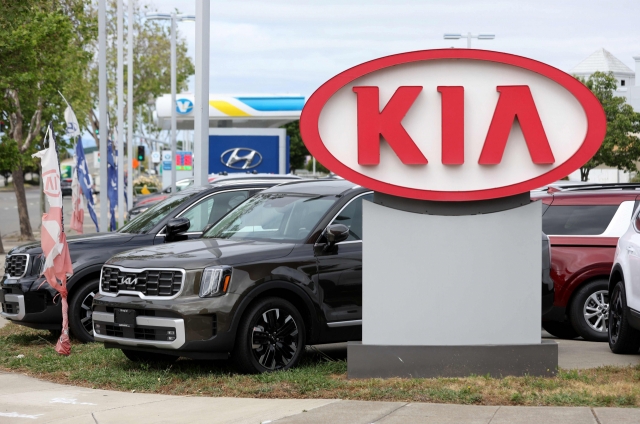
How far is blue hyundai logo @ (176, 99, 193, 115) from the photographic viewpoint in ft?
124

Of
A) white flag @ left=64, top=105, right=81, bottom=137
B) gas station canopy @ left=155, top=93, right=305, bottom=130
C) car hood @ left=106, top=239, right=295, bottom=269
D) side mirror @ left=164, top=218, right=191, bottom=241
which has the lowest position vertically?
car hood @ left=106, top=239, right=295, bottom=269

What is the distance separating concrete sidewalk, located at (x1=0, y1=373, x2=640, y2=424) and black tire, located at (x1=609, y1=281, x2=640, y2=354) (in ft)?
9.26

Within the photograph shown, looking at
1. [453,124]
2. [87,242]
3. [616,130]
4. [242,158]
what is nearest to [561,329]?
[453,124]

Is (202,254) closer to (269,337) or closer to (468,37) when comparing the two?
(269,337)

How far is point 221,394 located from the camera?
8.25 meters

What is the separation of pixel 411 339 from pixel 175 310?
210 centimetres

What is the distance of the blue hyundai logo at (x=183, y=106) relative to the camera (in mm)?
37688

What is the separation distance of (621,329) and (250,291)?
3.86 metres

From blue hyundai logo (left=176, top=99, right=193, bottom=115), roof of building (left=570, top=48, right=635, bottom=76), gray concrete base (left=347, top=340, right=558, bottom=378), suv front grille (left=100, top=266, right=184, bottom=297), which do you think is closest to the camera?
gray concrete base (left=347, top=340, right=558, bottom=378)

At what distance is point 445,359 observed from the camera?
8.48 metres

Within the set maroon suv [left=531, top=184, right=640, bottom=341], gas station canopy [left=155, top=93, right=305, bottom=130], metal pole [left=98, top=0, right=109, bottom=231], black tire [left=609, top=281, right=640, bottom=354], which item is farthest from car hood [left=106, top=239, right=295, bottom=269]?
gas station canopy [left=155, top=93, right=305, bottom=130]

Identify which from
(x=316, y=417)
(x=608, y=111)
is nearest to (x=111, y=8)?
(x=608, y=111)

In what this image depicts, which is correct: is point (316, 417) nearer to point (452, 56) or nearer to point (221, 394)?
point (221, 394)

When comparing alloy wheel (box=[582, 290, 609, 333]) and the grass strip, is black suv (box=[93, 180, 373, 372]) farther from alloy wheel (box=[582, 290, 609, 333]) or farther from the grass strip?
alloy wheel (box=[582, 290, 609, 333])
